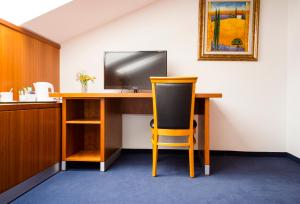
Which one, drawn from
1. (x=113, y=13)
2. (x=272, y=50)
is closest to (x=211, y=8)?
(x=272, y=50)

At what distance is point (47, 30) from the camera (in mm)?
2658

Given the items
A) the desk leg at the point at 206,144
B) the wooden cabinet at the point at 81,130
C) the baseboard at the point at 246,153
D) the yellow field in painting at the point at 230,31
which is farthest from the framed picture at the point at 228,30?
the wooden cabinet at the point at 81,130

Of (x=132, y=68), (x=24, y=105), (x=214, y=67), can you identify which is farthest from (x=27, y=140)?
(x=214, y=67)

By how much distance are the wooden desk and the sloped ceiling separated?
845 mm

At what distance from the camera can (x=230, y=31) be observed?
3.02 metres

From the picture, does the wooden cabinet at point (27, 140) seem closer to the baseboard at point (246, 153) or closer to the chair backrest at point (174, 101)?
the chair backrest at point (174, 101)

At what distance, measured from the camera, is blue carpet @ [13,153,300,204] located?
5.44 feet

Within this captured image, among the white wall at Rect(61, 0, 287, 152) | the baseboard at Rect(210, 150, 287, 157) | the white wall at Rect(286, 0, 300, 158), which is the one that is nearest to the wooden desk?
the white wall at Rect(61, 0, 287, 152)

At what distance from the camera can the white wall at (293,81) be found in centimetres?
271

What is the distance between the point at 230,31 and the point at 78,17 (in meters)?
1.92

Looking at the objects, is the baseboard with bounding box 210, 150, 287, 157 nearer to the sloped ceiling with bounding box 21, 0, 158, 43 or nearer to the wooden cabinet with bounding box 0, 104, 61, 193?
the wooden cabinet with bounding box 0, 104, 61, 193

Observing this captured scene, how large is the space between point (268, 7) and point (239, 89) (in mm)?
1124

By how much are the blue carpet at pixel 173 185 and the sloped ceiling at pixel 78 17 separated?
1.59 metres

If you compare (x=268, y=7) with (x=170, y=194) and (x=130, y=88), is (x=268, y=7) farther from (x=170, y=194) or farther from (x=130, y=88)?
(x=170, y=194)
